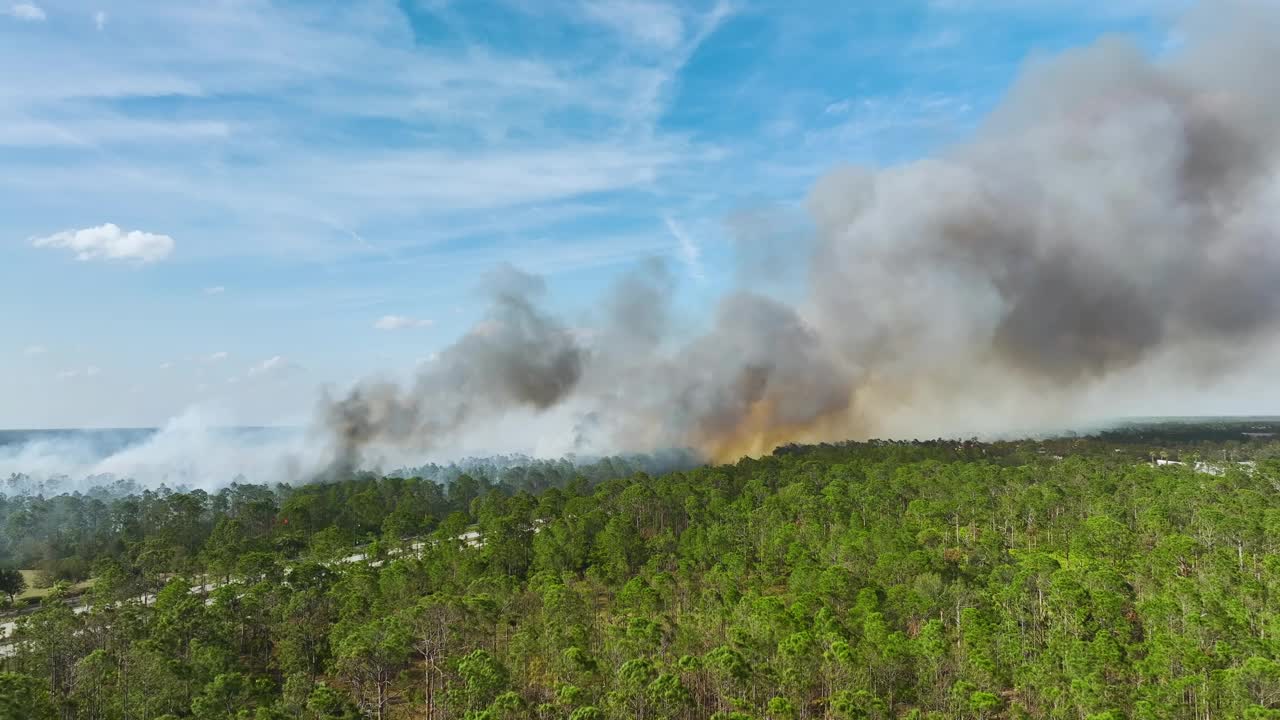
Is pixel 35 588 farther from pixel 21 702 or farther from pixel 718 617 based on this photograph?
pixel 718 617

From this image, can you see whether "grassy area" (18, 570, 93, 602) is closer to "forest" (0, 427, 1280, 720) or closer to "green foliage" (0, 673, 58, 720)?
"forest" (0, 427, 1280, 720)

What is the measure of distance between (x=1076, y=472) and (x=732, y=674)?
83064mm

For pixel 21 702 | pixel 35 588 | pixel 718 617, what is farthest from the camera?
pixel 35 588

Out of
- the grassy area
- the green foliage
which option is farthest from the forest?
the grassy area

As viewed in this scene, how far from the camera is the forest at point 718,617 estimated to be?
1476 inches

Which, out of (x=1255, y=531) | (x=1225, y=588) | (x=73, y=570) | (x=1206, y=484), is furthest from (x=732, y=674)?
(x=73, y=570)

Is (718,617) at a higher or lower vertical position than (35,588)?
higher

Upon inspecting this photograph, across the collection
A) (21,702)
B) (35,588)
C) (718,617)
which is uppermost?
(21,702)

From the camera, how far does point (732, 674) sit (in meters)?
38.8

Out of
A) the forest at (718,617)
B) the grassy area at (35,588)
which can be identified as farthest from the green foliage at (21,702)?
the grassy area at (35,588)

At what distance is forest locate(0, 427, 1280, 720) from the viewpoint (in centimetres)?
3750

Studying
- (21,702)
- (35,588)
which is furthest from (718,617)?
(35,588)

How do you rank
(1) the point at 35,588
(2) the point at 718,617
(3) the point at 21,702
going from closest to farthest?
1. (3) the point at 21,702
2. (2) the point at 718,617
3. (1) the point at 35,588

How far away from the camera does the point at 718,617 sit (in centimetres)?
4800
